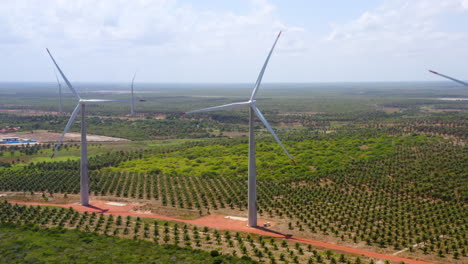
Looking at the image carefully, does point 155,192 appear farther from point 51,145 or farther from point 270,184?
point 51,145

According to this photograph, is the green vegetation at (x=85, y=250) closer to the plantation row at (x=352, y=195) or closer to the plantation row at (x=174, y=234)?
the plantation row at (x=174, y=234)

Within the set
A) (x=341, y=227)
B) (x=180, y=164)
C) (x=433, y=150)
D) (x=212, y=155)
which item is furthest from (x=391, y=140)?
(x=341, y=227)

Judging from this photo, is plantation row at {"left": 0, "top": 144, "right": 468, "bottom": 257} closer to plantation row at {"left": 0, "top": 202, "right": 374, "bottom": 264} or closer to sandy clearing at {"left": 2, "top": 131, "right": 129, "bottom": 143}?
plantation row at {"left": 0, "top": 202, "right": 374, "bottom": 264}

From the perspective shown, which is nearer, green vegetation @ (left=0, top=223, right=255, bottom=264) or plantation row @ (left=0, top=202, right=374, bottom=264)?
green vegetation @ (left=0, top=223, right=255, bottom=264)

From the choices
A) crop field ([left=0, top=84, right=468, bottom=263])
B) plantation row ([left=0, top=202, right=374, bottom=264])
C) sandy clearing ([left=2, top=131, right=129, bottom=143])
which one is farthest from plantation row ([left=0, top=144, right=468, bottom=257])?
sandy clearing ([left=2, top=131, right=129, bottom=143])

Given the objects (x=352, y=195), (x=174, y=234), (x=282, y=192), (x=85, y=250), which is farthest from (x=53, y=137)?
(x=85, y=250)

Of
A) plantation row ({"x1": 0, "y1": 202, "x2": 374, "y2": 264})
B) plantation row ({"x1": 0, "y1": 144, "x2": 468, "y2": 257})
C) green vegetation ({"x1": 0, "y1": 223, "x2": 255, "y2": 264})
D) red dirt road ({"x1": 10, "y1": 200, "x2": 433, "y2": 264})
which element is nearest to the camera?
green vegetation ({"x1": 0, "y1": 223, "x2": 255, "y2": 264})

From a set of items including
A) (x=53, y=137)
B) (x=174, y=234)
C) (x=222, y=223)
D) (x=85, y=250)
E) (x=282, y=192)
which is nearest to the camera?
(x=85, y=250)

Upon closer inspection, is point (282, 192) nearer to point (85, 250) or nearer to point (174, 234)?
point (174, 234)

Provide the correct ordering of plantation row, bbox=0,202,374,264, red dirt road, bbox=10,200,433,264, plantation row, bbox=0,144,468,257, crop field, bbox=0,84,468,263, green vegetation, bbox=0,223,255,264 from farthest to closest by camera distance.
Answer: plantation row, bbox=0,144,468,257
crop field, bbox=0,84,468,263
red dirt road, bbox=10,200,433,264
plantation row, bbox=0,202,374,264
green vegetation, bbox=0,223,255,264
